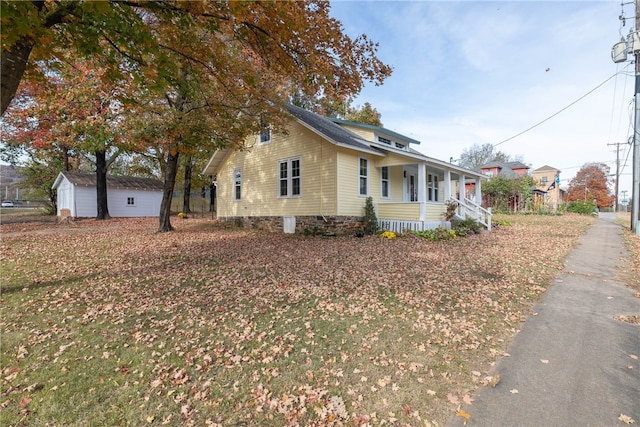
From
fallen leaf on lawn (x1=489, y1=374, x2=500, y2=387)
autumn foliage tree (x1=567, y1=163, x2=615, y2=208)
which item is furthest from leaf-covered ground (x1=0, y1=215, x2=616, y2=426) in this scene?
autumn foliage tree (x1=567, y1=163, x2=615, y2=208)

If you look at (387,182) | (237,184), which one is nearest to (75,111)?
(237,184)

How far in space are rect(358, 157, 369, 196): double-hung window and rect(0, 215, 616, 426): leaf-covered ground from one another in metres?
6.64

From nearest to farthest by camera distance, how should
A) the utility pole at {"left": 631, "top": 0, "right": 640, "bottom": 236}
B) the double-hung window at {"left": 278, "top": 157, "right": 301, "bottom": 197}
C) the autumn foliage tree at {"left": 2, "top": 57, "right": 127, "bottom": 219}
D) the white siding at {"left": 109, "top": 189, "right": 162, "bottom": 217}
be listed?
the autumn foliage tree at {"left": 2, "top": 57, "right": 127, "bottom": 219} → the utility pole at {"left": 631, "top": 0, "right": 640, "bottom": 236} → the double-hung window at {"left": 278, "top": 157, "right": 301, "bottom": 197} → the white siding at {"left": 109, "top": 189, "right": 162, "bottom": 217}

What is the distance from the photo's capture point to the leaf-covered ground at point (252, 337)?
266 centimetres

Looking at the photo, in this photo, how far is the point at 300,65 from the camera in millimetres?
6715

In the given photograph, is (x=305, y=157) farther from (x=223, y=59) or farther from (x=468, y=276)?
(x=468, y=276)

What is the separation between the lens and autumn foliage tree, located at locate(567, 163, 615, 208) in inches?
2275

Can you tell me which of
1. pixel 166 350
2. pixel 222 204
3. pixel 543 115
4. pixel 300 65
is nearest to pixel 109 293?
pixel 166 350

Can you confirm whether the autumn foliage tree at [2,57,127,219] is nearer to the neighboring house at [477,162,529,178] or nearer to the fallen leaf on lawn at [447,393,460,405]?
the fallen leaf on lawn at [447,393,460,405]

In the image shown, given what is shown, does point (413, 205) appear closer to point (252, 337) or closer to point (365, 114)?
point (252, 337)

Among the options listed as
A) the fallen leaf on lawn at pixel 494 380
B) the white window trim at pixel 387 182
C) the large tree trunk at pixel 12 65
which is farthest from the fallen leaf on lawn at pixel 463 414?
the white window trim at pixel 387 182

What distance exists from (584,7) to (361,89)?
8764 millimetres

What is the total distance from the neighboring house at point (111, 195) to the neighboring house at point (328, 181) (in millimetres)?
12267

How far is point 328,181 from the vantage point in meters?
13.1
